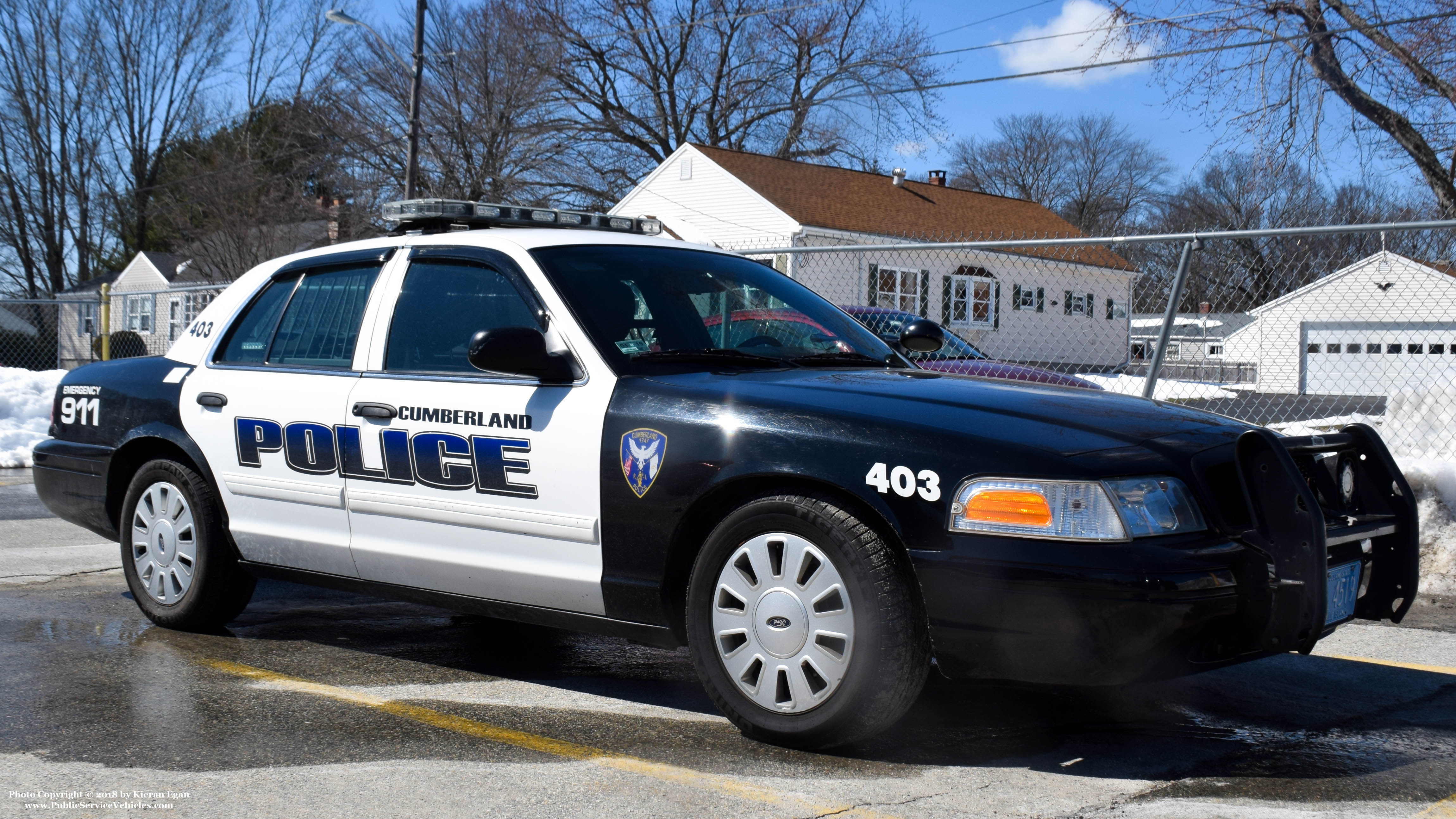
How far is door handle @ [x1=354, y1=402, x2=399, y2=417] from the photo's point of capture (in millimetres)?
4508

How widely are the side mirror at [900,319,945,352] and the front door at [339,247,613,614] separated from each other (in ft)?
5.87

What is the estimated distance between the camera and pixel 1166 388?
1046 centimetres

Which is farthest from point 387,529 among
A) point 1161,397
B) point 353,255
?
point 1161,397

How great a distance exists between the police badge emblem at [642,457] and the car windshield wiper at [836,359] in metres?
0.74

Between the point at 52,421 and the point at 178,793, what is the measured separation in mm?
3203

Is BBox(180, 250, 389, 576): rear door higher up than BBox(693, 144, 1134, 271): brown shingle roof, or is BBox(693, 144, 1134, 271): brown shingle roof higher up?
BBox(693, 144, 1134, 271): brown shingle roof

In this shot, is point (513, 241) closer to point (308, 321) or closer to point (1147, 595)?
point (308, 321)

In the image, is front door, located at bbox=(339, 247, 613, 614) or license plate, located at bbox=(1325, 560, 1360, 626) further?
front door, located at bbox=(339, 247, 613, 614)

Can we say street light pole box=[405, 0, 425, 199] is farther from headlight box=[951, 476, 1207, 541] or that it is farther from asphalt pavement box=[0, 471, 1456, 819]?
headlight box=[951, 476, 1207, 541]

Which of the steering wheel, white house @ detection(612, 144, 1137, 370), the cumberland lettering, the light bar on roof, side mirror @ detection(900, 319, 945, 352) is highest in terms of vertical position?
white house @ detection(612, 144, 1137, 370)

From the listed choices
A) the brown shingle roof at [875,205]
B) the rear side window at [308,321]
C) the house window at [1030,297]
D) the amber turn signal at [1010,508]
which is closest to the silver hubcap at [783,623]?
the amber turn signal at [1010,508]

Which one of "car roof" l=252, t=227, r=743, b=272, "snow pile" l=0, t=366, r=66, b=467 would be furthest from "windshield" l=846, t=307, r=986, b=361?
"snow pile" l=0, t=366, r=66, b=467

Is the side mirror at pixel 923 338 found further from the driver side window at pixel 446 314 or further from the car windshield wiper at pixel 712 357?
the driver side window at pixel 446 314

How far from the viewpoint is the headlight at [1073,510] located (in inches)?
131
